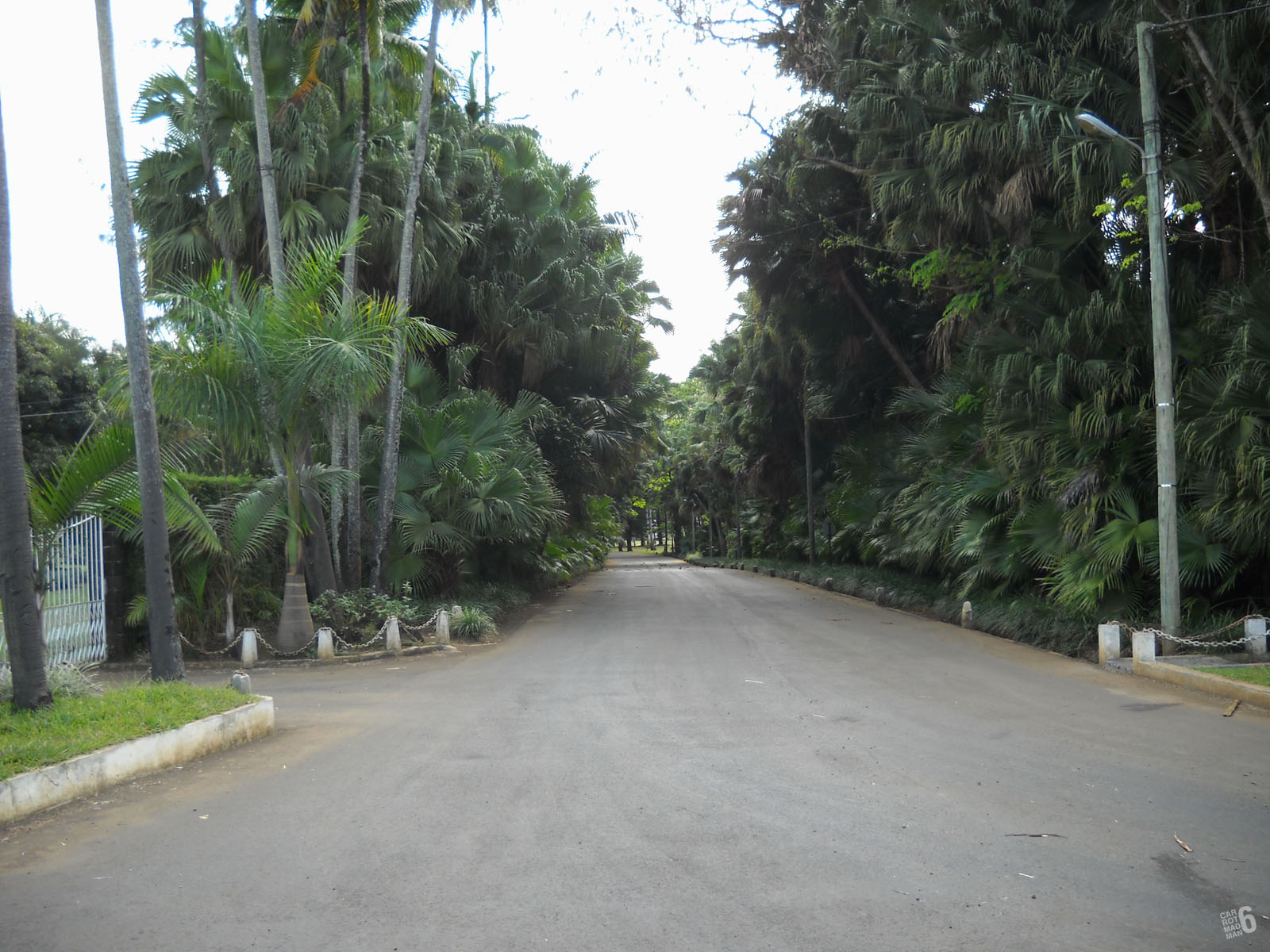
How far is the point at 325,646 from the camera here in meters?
14.4

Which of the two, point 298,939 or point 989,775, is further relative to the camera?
point 989,775

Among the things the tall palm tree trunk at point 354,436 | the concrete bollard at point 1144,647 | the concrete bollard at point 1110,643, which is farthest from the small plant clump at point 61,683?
the concrete bollard at point 1110,643

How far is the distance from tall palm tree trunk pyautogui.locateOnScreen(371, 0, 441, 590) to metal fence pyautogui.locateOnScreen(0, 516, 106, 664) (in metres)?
4.24

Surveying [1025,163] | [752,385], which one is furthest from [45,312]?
[1025,163]

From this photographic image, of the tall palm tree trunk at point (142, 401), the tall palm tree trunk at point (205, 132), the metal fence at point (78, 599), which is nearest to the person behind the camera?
the tall palm tree trunk at point (142, 401)

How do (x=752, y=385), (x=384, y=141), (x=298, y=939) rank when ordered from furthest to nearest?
(x=752, y=385) → (x=384, y=141) → (x=298, y=939)

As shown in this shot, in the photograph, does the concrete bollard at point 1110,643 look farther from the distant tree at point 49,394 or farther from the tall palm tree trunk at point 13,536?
the distant tree at point 49,394

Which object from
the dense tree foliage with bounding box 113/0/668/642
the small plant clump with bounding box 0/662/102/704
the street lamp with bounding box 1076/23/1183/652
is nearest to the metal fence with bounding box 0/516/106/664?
the dense tree foliage with bounding box 113/0/668/642

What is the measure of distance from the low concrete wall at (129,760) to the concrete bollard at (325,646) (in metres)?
5.21

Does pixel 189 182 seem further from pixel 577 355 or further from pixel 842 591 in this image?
pixel 842 591

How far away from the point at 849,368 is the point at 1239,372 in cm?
1686

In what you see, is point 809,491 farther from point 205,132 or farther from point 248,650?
point 248,650

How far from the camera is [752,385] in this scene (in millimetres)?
35656

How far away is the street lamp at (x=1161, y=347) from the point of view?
1198cm
